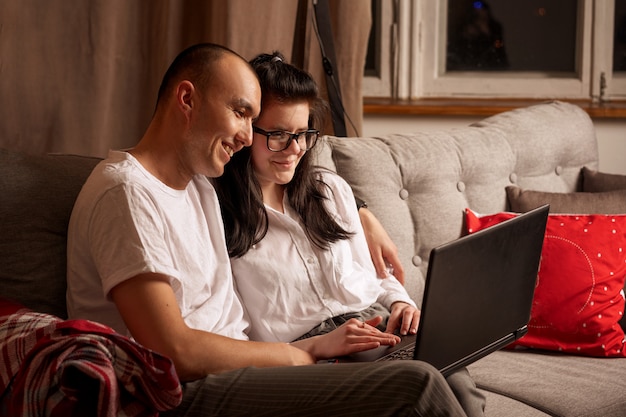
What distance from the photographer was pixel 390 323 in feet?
6.41

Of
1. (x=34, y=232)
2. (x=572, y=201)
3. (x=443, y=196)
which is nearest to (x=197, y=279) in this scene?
(x=34, y=232)

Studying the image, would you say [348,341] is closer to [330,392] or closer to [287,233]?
[330,392]

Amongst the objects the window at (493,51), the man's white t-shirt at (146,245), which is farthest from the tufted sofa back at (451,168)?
the man's white t-shirt at (146,245)

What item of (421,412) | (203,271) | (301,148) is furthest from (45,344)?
(301,148)

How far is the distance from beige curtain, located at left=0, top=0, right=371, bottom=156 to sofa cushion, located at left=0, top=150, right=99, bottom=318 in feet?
2.34

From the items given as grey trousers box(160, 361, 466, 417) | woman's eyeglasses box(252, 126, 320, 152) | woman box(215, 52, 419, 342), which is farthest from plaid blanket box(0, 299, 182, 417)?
woman's eyeglasses box(252, 126, 320, 152)

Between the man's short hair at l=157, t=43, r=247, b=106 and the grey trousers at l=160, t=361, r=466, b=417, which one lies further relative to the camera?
the man's short hair at l=157, t=43, r=247, b=106

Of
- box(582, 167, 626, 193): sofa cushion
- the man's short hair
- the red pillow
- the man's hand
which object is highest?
the man's short hair

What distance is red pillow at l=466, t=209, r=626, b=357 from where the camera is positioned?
2.34m

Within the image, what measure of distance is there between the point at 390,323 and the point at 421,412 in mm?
581

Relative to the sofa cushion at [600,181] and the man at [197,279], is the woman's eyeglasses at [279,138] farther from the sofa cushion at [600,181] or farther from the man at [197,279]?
the sofa cushion at [600,181]

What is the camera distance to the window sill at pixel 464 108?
336 centimetres

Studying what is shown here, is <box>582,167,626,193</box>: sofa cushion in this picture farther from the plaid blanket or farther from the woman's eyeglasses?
the plaid blanket

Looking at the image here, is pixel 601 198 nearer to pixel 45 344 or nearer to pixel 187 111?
pixel 187 111
